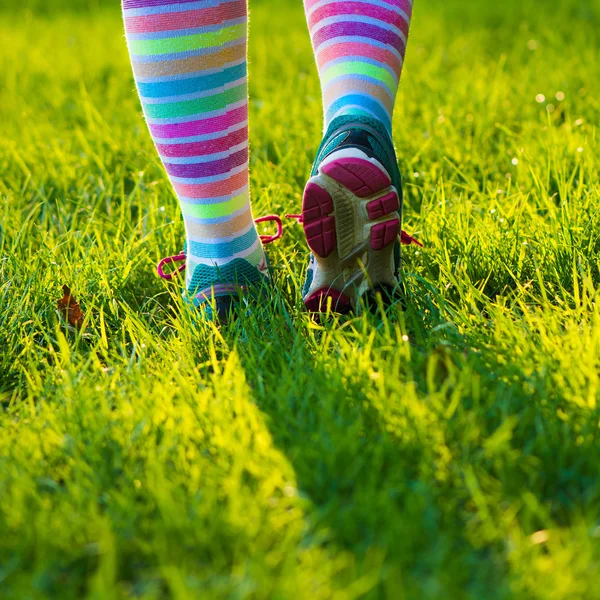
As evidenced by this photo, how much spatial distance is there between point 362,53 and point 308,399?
75cm

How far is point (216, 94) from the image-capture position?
4.86 ft

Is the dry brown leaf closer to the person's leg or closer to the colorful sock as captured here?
the person's leg

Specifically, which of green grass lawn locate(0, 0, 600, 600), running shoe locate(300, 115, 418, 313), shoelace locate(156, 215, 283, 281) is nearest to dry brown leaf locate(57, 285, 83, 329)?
green grass lawn locate(0, 0, 600, 600)

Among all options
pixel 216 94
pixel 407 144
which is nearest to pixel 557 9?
pixel 407 144

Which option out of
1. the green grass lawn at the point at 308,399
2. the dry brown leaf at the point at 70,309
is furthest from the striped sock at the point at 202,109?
the dry brown leaf at the point at 70,309

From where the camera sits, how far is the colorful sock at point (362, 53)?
1636 mm

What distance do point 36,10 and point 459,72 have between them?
11.8 ft

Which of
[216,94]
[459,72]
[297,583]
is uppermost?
[216,94]

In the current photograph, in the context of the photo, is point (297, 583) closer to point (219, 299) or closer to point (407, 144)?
point (219, 299)

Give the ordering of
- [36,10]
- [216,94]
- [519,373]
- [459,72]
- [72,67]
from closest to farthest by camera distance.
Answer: [519,373], [216,94], [459,72], [72,67], [36,10]

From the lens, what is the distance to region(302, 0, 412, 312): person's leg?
1.46 metres

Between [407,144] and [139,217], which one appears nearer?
[139,217]

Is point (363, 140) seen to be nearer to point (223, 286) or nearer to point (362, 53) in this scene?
point (362, 53)

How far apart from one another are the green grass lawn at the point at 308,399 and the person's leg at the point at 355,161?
10 centimetres
